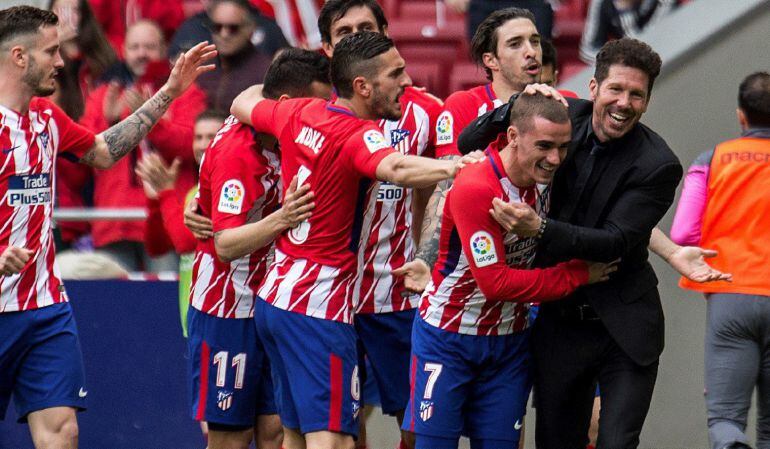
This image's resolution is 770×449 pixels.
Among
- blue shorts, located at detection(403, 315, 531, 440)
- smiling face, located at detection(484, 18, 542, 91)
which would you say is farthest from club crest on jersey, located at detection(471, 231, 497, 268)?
smiling face, located at detection(484, 18, 542, 91)

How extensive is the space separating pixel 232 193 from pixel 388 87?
0.87 meters

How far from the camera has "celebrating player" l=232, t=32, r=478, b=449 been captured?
539cm

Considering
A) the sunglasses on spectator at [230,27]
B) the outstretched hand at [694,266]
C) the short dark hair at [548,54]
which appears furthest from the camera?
the sunglasses on spectator at [230,27]

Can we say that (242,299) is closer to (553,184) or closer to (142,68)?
(553,184)

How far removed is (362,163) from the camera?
17.0 feet

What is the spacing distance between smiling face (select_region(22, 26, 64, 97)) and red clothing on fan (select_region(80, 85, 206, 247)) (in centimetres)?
207

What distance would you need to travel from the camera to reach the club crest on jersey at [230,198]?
5777mm

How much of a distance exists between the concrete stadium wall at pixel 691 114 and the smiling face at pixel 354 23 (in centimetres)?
216

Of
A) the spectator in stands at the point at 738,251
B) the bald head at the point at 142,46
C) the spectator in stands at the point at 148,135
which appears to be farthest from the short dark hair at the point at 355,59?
the bald head at the point at 142,46

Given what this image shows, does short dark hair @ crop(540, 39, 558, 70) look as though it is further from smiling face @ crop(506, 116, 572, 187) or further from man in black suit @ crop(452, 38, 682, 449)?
smiling face @ crop(506, 116, 572, 187)

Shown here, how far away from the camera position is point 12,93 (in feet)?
19.1

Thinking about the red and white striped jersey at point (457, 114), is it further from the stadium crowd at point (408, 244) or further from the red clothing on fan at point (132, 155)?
the red clothing on fan at point (132, 155)

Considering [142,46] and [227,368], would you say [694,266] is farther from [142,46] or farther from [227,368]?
[142,46]

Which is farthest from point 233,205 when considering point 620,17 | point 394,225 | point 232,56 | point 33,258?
point 620,17
